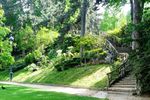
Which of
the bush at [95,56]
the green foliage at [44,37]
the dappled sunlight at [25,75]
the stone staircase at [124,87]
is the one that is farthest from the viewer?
the green foliage at [44,37]

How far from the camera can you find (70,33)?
182ft

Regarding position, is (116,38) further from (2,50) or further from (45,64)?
(2,50)

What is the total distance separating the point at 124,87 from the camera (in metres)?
24.6

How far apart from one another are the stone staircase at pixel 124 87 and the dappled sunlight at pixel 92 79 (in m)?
3.30

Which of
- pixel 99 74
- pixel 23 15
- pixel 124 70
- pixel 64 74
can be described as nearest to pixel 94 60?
pixel 64 74

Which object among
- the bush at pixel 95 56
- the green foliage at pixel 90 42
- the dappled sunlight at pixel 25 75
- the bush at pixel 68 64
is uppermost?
the green foliage at pixel 90 42

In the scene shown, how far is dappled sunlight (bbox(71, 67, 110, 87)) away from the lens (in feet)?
95.9

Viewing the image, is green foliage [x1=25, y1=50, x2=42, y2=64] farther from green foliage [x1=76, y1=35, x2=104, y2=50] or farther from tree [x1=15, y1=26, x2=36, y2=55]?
green foliage [x1=76, y1=35, x2=104, y2=50]

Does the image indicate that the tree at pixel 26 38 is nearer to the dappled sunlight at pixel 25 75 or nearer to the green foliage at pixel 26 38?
the green foliage at pixel 26 38

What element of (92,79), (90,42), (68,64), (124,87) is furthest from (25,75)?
(124,87)

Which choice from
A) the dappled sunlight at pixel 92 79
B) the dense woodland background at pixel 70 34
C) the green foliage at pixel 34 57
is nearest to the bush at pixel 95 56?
the dense woodland background at pixel 70 34

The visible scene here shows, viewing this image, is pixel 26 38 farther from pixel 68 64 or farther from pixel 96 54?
pixel 96 54

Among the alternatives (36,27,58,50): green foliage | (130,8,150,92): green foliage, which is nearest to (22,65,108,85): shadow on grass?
(130,8,150,92): green foliage

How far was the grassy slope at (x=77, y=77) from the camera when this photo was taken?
1151 inches
